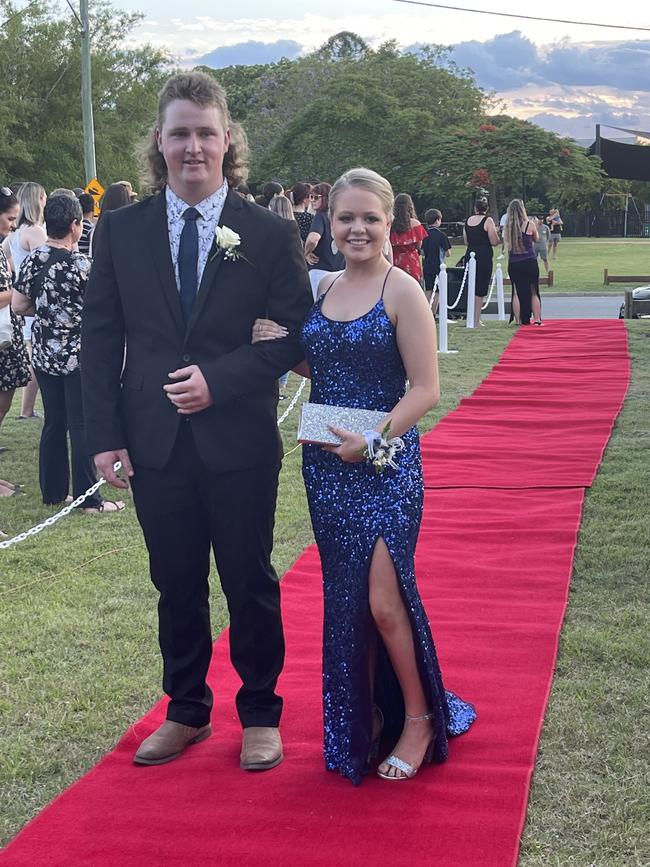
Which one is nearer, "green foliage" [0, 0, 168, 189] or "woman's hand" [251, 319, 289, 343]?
"woman's hand" [251, 319, 289, 343]

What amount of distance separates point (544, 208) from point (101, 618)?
61.2 meters

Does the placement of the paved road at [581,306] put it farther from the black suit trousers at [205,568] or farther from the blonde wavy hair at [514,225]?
the black suit trousers at [205,568]

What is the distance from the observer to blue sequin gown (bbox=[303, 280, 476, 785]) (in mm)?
3572

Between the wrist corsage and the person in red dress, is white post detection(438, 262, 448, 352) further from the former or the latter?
the wrist corsage

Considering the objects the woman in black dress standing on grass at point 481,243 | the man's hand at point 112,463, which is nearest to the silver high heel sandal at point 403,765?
the man's hand at point 112,463

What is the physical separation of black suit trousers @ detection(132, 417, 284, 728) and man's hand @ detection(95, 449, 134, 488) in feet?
0.12

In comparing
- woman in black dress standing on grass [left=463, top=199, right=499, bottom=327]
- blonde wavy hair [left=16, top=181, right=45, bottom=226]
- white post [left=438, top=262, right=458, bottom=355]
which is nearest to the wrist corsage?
blonde wavy hair [left=16, top=181, right=45, bottom=226]

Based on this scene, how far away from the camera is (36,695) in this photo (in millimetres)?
4516

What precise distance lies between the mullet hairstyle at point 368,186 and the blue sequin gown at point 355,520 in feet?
1.06

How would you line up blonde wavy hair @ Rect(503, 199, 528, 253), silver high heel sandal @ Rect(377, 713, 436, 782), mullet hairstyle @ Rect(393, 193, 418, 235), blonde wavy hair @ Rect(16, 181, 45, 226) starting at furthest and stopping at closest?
1. blonde wavy hair @ Rect(503, 199, 528, 253)
2. mullet hairstyle @ Rect(393, 193, 418, 235)
3. blonde wavy hair @ Rect(16, 181, 45, 226)
4. silver high heel sandal @ Rect(377, 713, 436, 782)

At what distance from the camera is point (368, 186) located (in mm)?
3570

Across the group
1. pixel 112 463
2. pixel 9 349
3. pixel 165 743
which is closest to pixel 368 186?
pixel 112 463

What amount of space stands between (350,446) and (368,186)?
0.83 metres

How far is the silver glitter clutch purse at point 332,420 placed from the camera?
11.6ft
